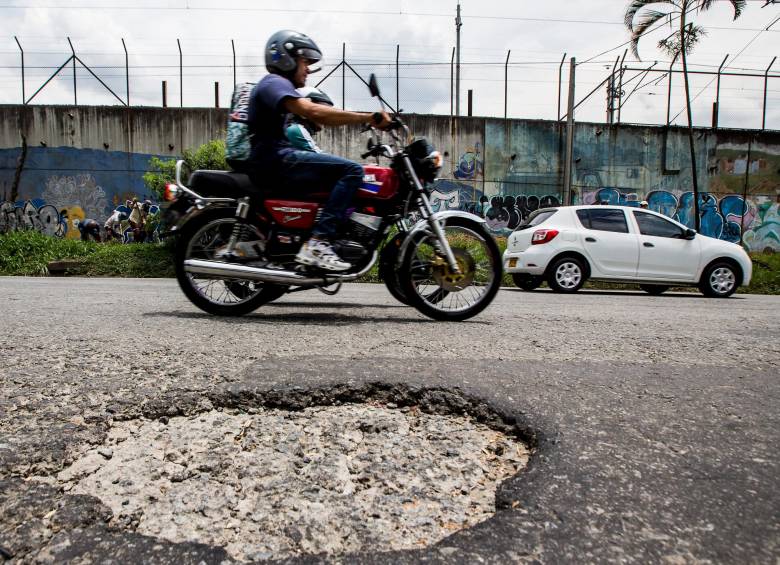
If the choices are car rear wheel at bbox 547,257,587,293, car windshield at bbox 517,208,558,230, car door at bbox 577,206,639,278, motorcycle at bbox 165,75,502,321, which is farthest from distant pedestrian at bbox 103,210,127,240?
motorcycle at bbox 165,75,502,321

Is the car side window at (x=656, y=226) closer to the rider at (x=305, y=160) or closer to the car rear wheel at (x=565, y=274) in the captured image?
the car rear wheel at (x=565, y=274)

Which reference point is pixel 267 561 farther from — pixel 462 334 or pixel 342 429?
pixel 462 334

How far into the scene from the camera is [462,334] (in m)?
2.92

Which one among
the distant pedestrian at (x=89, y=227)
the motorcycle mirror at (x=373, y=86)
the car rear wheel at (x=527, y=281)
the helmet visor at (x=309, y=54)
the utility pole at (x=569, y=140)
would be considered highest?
the utility pole at (x=569, y=140)

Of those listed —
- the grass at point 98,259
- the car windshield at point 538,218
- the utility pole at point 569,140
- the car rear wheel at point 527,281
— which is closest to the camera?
the car windshield at point 538,218

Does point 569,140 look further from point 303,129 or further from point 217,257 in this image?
point 217,257

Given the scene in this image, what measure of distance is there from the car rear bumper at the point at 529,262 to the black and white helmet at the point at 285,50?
20.8ft

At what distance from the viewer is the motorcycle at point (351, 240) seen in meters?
3.39

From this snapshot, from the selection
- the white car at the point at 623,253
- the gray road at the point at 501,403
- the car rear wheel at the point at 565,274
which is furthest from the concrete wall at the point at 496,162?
the gray road at the point at 501,403

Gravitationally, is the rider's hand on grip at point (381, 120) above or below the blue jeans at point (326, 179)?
above

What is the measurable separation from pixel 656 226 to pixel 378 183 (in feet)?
23.7

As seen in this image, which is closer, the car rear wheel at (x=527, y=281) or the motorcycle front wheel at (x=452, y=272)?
the motorcycle front wheel at (x=452, y=272)

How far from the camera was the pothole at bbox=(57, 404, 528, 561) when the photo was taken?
37.7 inches

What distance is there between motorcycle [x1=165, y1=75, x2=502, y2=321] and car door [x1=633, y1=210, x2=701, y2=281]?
20.7 ft
